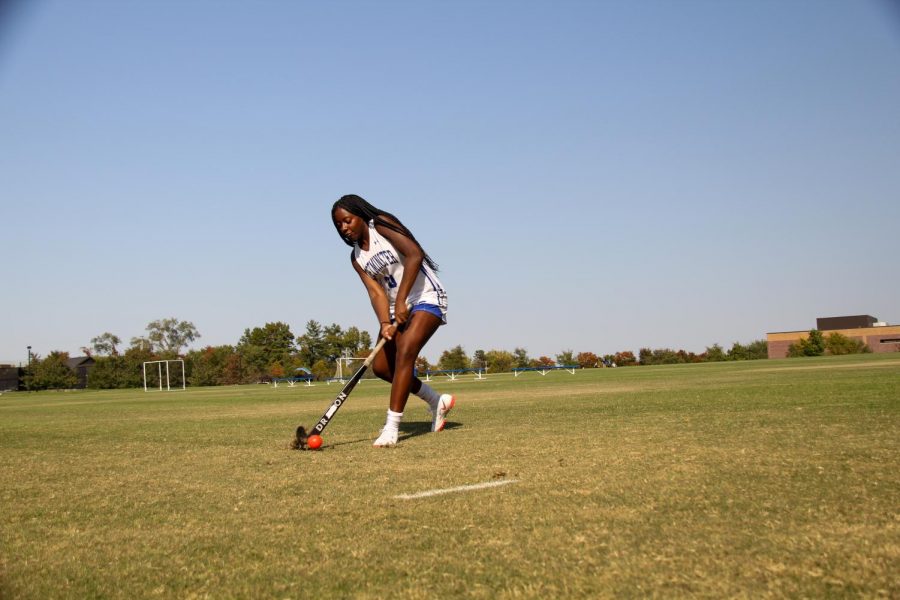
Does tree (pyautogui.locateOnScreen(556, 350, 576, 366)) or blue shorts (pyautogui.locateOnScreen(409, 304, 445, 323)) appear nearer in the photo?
blue shorts (pyautogui.locateOnScreen(409, 304, 445, 323))

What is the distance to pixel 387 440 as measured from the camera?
5930 millimetres

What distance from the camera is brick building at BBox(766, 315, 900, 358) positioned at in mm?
99875

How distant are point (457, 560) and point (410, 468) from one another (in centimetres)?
211

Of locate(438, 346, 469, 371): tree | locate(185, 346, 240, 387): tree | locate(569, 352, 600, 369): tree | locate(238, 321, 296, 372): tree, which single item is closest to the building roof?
locate(238, 321, 296, 372): tree

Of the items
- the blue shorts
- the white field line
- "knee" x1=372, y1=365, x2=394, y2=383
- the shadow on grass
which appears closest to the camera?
the white field line

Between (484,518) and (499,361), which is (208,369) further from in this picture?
(484,518)

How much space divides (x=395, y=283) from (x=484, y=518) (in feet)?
13.8

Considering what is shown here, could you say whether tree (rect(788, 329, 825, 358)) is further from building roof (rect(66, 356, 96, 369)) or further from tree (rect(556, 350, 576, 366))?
building roof (rect(66, 356, 96, 369))

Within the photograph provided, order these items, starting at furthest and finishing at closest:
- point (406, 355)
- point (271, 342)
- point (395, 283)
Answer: point (271, 342)
point (395, 283)
point (406, 355)

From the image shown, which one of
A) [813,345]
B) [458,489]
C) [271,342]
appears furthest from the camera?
[271,342]

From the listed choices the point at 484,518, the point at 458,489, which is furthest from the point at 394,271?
the point at 484,518

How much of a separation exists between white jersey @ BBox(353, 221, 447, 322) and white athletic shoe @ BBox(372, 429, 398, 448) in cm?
128

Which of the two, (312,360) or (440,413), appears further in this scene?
(312,360)

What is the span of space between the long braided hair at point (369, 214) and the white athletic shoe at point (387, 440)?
62.9 inches
